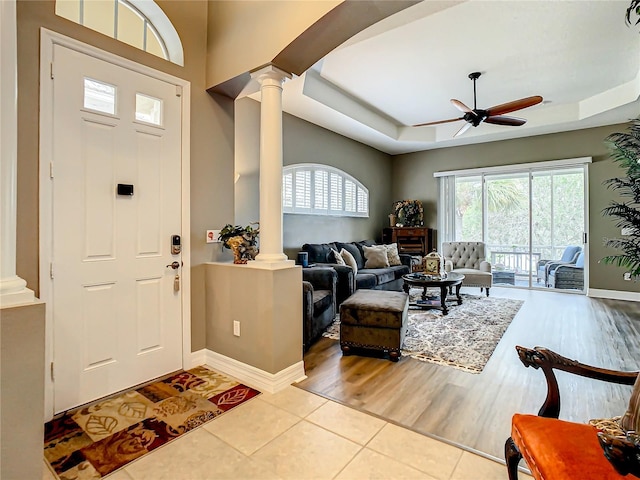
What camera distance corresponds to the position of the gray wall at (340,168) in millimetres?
5125

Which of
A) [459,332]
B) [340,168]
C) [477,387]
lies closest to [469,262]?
[459,332]

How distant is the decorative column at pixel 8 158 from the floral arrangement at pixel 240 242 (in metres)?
1.52

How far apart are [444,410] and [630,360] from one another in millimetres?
2148

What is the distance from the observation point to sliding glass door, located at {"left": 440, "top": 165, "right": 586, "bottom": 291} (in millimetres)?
6230

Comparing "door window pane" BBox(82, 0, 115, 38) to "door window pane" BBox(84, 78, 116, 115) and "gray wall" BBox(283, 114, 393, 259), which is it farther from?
"gray wall" BBox(283, 114, 393, 259)

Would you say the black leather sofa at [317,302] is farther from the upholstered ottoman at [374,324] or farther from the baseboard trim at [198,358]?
the baseboard trim at [198,358]

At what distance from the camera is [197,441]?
1.89m

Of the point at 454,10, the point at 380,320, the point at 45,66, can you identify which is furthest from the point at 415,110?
the point at 45,66

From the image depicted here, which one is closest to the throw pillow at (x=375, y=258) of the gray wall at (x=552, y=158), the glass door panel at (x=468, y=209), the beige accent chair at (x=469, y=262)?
the beige accent chair at (x=469, y=262)

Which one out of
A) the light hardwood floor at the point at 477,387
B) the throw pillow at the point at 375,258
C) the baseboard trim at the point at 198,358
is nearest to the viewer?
the light hardwood floor at the point at 477,387

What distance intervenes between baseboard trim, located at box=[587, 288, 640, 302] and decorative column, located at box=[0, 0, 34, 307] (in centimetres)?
759

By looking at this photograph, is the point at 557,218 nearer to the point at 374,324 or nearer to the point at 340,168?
the point at 340,168

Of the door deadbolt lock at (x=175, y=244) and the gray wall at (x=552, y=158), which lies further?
the gray wall at (x=552, y=158)

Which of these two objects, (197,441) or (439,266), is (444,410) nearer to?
(197,441)
